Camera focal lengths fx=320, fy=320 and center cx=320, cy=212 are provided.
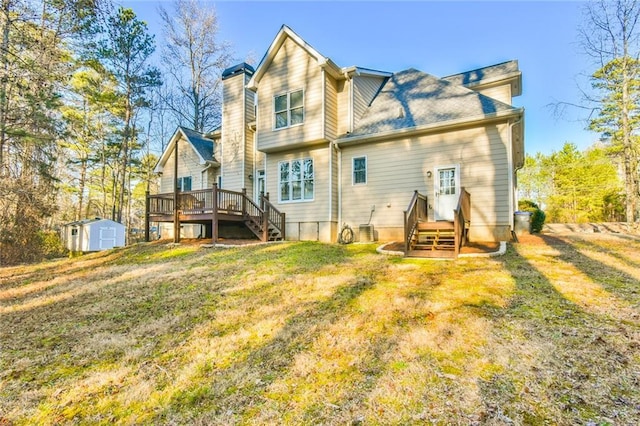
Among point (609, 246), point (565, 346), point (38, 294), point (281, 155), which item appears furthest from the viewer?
point (281, 155)

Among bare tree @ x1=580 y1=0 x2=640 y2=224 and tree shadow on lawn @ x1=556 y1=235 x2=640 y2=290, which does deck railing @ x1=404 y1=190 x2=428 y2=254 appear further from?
bare tree @ x1=580 y1=0 x2=640 y2=224

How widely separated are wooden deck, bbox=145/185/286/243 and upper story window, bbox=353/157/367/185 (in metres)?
3.23

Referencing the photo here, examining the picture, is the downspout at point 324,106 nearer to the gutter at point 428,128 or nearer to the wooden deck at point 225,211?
the gutter at point 428,128

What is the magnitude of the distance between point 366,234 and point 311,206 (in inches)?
99.3

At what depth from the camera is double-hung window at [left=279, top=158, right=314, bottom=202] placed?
12688 millimetres

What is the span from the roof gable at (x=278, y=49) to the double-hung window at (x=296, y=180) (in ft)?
11.3

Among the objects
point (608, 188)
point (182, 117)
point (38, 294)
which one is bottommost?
point (38, 294)

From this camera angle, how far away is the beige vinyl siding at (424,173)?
9.48m

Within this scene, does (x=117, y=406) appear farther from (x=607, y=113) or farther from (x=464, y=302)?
(x=607, y=113)

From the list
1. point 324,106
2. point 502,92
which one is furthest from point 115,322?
point 502,92

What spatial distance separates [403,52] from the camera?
1734cm

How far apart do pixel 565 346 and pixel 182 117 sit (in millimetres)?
26992

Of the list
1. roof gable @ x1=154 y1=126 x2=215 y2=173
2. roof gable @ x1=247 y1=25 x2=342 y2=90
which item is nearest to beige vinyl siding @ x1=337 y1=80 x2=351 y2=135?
roof gable @ x1=247 y1=25 x2=342 y2=90

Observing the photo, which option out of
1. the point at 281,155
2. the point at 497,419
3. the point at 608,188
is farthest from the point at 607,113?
the point at 497,419
